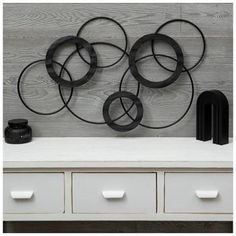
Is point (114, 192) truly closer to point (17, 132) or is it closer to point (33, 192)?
point (33, 192)

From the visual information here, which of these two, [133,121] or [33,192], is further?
[133,121]

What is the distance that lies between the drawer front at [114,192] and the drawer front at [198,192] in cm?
8

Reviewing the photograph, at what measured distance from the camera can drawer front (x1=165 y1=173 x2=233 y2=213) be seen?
7.08 feet

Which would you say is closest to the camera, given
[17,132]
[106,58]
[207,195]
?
[207,195]

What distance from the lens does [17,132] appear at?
2.40 metres

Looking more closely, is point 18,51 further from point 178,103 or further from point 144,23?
point 178,103

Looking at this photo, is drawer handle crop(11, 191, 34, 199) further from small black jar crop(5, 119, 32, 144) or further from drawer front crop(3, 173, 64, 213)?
small black jar crop(5, 119, 32, 144)

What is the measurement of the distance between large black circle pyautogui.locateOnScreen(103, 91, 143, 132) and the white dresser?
0.31 meters

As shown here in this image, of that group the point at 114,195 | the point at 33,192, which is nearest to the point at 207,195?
the point at 114,195

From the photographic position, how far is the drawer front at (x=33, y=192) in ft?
7.13

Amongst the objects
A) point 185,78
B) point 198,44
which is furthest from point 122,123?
point 198,44

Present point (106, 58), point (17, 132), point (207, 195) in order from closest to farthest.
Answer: point (207, 195), point (17, 132), point (106, 58)

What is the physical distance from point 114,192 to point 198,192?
15.0 inches

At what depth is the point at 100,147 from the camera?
7.74 ft
